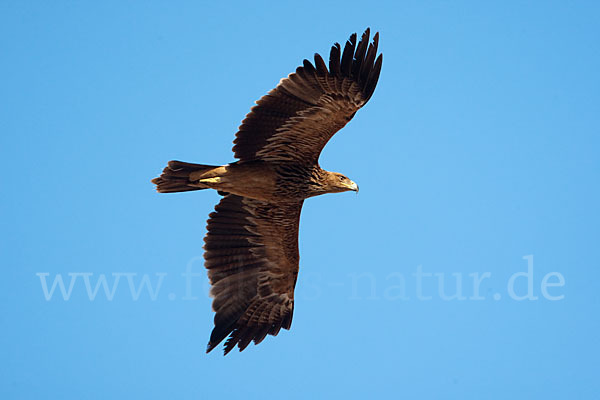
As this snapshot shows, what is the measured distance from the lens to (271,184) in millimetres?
10562

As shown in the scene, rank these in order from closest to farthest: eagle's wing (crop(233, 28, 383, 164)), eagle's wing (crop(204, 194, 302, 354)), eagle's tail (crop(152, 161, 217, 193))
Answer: eagle's wing (crop(233, 28, 383, 164)) < eagle's tail (crop(152, 161, 217, 193)) < eagle's wing (crop(204, 194, 302, 354))

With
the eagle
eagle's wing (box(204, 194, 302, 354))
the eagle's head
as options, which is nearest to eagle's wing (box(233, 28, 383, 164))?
the eagle

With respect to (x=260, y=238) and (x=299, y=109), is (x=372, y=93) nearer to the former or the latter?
(x=299, y=109)

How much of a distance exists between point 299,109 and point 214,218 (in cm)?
231

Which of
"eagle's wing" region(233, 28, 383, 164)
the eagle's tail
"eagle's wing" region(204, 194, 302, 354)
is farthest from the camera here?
"eagle's wing" region(204, 194, 302, 354)

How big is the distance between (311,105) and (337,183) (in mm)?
1151

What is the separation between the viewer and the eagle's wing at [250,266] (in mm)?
11328

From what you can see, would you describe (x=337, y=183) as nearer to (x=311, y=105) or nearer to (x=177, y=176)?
(x=311, y=105)

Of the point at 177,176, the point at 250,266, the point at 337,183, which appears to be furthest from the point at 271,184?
the point at 250,266

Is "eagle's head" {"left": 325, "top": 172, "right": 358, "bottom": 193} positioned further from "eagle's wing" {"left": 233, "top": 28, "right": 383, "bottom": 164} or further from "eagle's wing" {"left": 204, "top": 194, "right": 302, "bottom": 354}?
"eagle's wing" {"left": 204, "top": 194, "right": 302, "bottom": 354}

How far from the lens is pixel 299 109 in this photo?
9.93 meters

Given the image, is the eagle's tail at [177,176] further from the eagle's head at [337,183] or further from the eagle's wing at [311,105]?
the eagle's head at [337,183]

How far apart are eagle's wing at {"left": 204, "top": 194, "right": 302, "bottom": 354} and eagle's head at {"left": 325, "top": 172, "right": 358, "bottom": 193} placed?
78 cm

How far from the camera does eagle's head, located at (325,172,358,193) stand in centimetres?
1052
